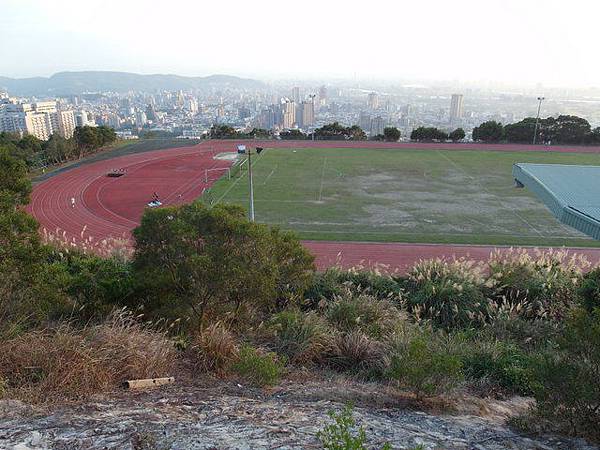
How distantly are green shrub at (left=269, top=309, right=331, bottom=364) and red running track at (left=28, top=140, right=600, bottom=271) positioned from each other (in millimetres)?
7988

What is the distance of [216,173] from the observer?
1591 inches

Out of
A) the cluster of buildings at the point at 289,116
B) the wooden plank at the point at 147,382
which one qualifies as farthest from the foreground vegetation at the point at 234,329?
the cluster of buildings at the point at 289,116

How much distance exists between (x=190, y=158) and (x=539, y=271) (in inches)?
1546

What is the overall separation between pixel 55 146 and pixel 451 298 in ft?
134

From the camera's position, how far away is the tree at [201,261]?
8523 millimetres

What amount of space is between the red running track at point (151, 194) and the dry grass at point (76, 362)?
11157mm

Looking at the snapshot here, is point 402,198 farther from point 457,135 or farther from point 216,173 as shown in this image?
point 457,135

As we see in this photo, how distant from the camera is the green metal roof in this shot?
A: 46.5 feet

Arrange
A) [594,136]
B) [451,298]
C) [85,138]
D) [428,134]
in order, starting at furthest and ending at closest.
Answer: [428,134] → [594,136] → [85,138] → [451,298]

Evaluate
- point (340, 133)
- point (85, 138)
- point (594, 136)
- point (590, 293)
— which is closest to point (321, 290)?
point (590, 293)

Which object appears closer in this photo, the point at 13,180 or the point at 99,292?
the point at 13,180

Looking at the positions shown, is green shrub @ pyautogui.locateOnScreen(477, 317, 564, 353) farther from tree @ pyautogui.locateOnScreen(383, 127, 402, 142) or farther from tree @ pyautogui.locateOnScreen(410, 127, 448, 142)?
tree @ pyautogui.locateOnScreen(410, 127, 448, 142)

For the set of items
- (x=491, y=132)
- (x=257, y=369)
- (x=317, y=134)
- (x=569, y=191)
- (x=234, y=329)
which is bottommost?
(x=234, y=329)

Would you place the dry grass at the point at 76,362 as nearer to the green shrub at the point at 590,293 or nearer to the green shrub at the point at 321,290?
the green shrub at the point at 321,290
